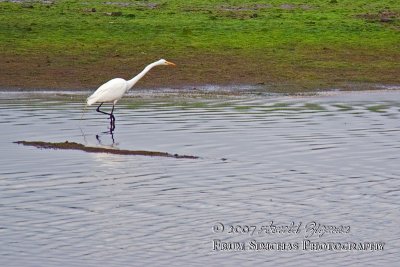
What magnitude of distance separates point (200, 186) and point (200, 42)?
15598mm

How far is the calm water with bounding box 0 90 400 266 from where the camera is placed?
9.65 meters

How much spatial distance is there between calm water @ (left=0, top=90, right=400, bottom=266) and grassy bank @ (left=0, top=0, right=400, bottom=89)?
5.12 m

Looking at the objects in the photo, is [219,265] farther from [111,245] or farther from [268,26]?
[268,26]

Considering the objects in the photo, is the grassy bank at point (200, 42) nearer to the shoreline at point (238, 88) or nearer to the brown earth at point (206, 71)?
the brown earth at point (206, 71)

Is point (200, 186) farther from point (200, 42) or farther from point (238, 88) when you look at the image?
point (200, 42)

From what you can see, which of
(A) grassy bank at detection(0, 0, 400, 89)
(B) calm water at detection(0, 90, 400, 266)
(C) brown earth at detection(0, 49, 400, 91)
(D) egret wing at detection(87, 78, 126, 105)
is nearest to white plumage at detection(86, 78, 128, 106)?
(D) egret wing at detection(87, 78, 126, 105)

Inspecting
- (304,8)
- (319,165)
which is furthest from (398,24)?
(319,165)

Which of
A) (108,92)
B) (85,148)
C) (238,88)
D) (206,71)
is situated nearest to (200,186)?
(85,148)

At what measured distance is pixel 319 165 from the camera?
1359 centimetres

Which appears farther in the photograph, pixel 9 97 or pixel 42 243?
pixel 9 97

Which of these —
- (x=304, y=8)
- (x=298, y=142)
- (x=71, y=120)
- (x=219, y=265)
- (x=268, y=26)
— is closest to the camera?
(x=219, y=265)

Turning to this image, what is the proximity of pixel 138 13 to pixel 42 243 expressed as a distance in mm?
21758

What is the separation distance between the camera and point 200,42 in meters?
27.6

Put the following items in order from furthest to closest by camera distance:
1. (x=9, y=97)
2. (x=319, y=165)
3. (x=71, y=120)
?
(x=9, y=97)
(x=71, y=120)
(x=319, y=165)
